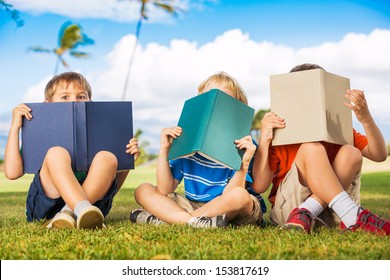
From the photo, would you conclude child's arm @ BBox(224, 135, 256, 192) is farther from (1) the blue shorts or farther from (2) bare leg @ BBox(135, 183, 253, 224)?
(1) the blue shorts

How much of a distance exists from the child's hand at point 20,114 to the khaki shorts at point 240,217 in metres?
0.98

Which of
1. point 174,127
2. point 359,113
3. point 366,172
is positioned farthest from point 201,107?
point 366,172

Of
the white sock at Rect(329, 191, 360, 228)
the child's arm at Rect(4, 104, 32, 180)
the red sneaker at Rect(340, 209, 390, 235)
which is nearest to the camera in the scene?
the red sneaker at Rect(340, 209, 390, 235)

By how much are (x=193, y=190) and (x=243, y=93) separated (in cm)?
69

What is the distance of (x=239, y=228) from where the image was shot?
312cm

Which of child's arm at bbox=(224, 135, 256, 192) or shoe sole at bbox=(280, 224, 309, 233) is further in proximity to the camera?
child's arm at bbox=(224, 135, 256, 192)

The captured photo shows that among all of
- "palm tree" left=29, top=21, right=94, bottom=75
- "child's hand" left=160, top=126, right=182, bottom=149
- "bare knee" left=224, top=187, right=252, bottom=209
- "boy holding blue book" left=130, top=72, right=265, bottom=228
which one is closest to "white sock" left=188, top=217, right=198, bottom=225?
"boy holding blue book" left=130, top=72, right=265, bottom=228

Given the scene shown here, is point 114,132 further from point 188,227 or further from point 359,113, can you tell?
point 359,113

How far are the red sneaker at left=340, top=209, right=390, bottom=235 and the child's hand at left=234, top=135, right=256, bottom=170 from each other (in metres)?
0.63

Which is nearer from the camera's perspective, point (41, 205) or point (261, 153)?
point (261, 153)

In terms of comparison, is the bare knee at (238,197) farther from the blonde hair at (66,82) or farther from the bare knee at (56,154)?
the blonde hair at (66,82)

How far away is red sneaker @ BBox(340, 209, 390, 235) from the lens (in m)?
2.88

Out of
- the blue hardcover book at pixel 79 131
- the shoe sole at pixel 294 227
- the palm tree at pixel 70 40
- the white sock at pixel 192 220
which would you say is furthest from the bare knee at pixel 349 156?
the palm tree at pixel 70 40

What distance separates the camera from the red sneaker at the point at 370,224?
2883 mm
